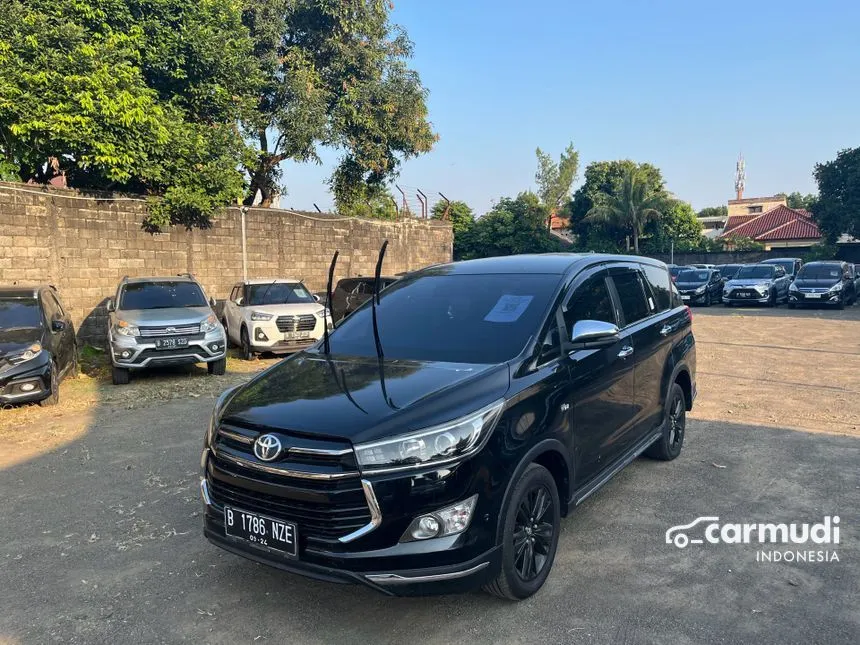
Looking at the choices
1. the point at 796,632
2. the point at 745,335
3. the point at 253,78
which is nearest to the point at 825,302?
the point at 745,335

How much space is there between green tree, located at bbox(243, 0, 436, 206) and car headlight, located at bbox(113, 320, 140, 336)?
7160mm

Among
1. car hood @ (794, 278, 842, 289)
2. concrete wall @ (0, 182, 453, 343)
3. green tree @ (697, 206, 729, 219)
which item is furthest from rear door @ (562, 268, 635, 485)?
green tree @ (697, 206, 729, 219)

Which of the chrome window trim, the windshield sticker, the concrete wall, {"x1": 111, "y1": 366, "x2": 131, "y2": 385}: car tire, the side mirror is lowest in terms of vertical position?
{"x1": 111, "y1": 366, "x2": 131, "y2": 385}: car tire

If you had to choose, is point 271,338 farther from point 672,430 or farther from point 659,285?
point 672,430

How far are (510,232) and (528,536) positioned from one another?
117 feet

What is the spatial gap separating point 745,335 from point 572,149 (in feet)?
139

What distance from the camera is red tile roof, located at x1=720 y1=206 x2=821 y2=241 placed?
43375mm

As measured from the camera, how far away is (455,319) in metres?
3.83

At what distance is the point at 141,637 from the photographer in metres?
2.88

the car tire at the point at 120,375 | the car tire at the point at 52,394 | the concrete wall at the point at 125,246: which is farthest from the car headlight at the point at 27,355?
the concrete wall at the point at 125,246

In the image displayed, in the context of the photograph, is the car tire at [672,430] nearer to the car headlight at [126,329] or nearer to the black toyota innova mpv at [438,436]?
the black toyota innova mpv at [438,436]

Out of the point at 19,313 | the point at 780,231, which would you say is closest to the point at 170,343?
A: the point at 19,313

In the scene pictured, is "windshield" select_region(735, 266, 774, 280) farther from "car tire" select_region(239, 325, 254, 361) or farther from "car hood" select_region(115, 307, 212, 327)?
"car hood" select_region(115, 307, 212, 327)

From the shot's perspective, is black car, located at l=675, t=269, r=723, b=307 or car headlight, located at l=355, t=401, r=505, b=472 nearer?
car headlight, located at l=355, t=401, r=505, b=472
